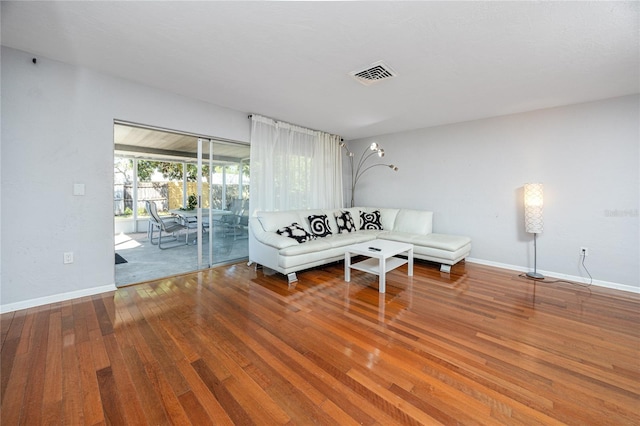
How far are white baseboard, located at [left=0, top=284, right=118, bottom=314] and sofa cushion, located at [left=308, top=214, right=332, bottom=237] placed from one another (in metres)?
2.73

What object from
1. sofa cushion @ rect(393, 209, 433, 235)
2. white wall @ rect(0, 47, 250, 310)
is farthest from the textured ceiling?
sofa cushion @ rect(393, 209, 433, 235)

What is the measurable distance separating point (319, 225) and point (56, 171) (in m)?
3.30

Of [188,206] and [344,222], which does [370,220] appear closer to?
[344,222]

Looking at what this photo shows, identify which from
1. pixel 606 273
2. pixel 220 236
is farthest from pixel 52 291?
pixel 606 273

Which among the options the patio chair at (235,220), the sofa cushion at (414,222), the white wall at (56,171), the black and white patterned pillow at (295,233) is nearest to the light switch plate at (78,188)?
the white wall at (56,171)

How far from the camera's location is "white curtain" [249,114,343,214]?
4215mm

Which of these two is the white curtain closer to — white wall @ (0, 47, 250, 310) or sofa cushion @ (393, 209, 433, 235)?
sofa cushion @ (393, 209, 433, 235)

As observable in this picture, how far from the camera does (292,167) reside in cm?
475

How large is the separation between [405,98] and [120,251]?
5731 mm

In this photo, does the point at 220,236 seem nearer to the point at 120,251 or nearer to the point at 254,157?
the point at 254,157

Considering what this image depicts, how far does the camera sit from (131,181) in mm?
6840

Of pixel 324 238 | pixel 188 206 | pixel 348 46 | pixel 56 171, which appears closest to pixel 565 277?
pixel 324 238

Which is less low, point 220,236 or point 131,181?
point 131,181

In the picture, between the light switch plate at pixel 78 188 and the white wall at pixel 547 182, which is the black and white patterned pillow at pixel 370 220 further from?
the light switch plate at pixel 78 188
